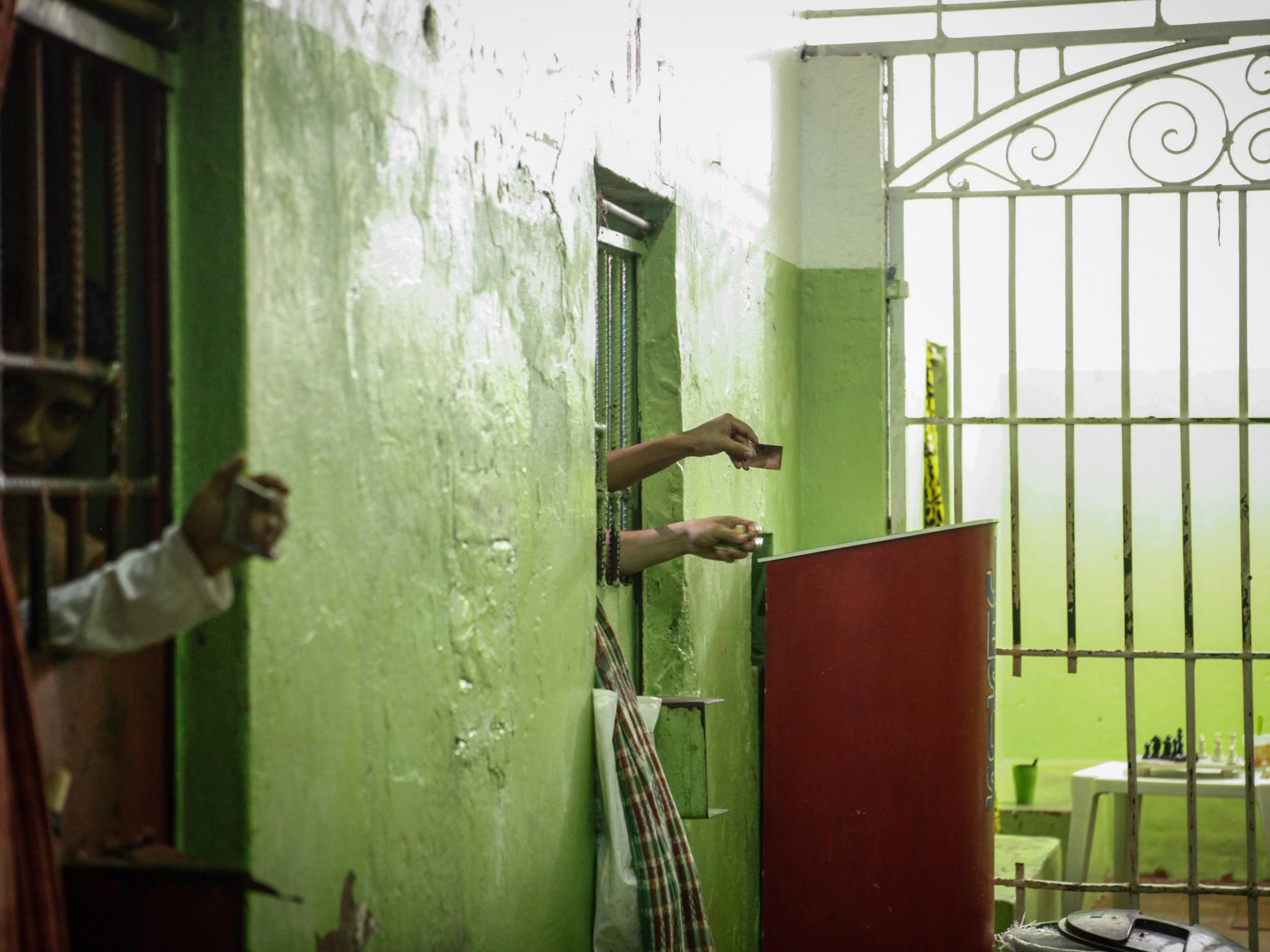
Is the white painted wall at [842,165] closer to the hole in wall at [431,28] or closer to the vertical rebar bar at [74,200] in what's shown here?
the hole in wall at [431,28]

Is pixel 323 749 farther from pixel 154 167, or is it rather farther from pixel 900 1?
pixel 900 1

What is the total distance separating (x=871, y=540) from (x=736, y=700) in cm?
87

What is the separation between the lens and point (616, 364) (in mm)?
3596

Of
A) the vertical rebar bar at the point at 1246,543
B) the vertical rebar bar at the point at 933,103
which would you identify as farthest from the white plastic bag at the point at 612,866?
the vertical rebar bar at the point at 933,103

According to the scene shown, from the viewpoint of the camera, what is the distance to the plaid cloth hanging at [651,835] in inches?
114

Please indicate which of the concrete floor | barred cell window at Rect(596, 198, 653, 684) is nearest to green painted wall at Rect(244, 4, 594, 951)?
barred cell window at Rect(596, 198, 653, 684)

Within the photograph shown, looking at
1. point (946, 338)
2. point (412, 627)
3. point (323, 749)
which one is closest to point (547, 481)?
point (412, 627)

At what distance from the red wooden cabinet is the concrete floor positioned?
110 inches

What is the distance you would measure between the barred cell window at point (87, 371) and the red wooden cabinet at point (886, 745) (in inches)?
84.2

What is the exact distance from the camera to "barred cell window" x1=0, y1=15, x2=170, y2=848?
1.49 m

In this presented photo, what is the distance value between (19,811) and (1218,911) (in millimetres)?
5997

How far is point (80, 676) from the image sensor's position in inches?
62.5

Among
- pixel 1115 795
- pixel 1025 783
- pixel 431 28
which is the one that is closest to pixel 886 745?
pixel 431 28

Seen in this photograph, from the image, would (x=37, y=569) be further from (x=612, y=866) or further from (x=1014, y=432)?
(x=1014, y=432)
